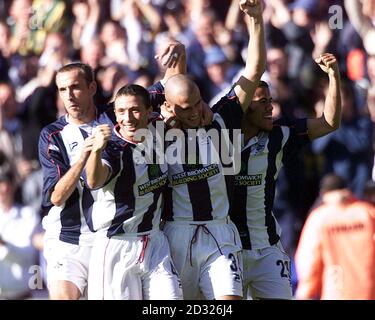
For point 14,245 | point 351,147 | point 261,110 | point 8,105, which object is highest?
point 8,105

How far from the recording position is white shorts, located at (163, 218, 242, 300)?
786 cm

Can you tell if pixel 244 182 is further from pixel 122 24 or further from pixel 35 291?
pixel 122 24

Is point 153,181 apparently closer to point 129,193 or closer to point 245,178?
point 129,193

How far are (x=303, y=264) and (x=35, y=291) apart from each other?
329 cm

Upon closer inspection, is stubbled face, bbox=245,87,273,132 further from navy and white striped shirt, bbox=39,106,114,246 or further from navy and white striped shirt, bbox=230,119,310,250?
navy and white striped shirt, bbox=39,106,114,246

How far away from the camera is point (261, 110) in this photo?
8.32 meters

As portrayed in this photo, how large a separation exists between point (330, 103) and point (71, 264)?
2.14 metres

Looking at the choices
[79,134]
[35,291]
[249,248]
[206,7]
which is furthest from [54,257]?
[206,7]

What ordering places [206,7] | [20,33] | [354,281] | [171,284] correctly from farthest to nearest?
1. [20,33]
2. [206,7]
3. [354,281]
4. [171,284]

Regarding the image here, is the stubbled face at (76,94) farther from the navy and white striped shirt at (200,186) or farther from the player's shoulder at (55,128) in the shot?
the navy and white striped shirt at (200,186)

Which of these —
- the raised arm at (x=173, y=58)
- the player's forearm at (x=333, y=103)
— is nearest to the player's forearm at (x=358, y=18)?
the player's forearm at (x=333, y=103)

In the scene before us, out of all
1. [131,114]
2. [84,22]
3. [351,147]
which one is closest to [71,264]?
[131,114]

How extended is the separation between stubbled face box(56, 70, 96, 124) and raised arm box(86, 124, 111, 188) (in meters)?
0.63

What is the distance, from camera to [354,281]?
9.22 metres
